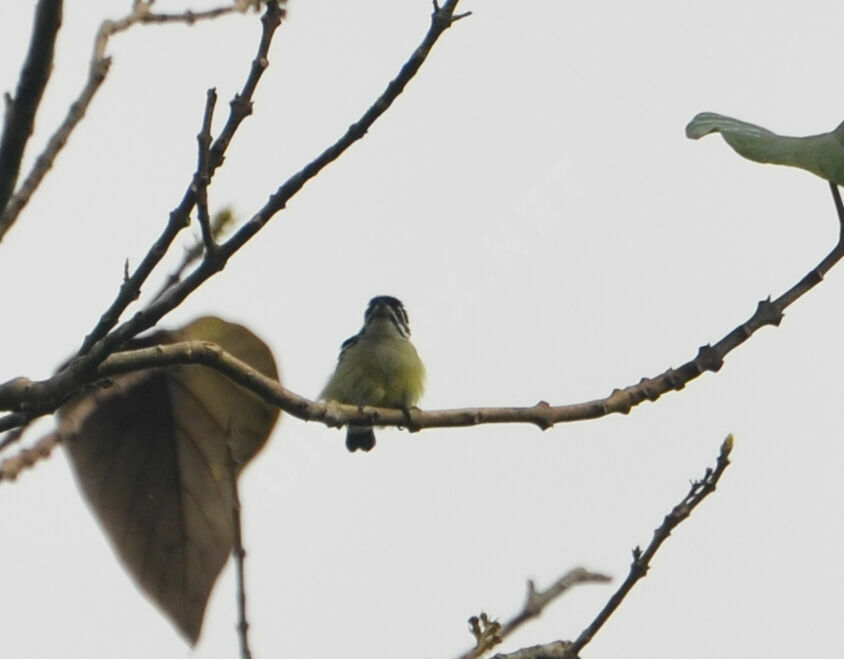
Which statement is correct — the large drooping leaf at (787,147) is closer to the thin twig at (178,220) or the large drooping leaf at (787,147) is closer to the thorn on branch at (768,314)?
the thorn on branch at (768,314)

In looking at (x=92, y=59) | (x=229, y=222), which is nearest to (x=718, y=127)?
(x=229, y=222)

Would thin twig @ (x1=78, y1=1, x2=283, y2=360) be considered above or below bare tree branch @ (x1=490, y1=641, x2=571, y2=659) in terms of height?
above

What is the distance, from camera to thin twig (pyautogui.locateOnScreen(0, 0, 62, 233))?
88.6 inches

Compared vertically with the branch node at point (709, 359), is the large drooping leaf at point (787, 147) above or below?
above

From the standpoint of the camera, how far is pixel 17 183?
92.5 inches

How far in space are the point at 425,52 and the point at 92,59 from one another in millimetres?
686

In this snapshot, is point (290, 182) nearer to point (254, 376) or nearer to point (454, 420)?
point (254, 376)

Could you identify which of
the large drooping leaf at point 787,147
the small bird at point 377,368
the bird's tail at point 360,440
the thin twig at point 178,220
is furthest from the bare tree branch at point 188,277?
the bird's tail at point 360,440

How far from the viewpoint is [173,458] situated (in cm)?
293

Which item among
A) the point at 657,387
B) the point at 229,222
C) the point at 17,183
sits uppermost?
the point at 229,222

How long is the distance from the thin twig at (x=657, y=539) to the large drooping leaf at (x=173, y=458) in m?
0.75

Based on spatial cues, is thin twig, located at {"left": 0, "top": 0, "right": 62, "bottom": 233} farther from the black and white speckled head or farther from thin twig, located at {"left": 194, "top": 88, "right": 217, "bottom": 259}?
the black and white speckled head

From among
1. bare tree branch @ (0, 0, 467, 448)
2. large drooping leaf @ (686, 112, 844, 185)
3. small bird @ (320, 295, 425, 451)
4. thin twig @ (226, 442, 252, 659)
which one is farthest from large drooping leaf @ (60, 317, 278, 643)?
small bird @ (320, 295, 425, 451)

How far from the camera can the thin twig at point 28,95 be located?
2.25m
